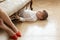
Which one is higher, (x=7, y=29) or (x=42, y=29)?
(x=7, y=29)

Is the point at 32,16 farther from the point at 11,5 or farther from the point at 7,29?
the point at 7,29

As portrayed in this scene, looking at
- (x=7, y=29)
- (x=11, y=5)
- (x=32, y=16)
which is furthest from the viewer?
(x=32, y=16)

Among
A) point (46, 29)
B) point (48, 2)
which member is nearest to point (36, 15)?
point (46, 29)

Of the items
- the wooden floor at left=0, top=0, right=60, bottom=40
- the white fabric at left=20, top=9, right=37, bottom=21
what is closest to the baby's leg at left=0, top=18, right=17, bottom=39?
the wooden floor at left=0, top=0, right=60, bottom=40

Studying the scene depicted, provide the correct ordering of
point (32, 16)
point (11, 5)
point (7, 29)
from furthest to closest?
point (32, 16)
point (11, 5)
point (7, 29)

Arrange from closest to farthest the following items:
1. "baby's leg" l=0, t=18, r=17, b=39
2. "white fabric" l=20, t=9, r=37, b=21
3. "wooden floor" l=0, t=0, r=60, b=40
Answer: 1. "baby's leg" l=0, t=18, r=17, b=39
2. "wooden floor" l=0, t=0, r=60, b=40
3. "white fabric" l=20, t=9, r=37, b=21

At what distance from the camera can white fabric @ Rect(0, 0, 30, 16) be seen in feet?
8.39

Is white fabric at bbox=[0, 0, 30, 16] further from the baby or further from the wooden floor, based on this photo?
the wooden floor

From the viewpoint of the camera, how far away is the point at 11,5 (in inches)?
109

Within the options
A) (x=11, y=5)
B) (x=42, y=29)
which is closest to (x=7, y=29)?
(x=11, y=5)

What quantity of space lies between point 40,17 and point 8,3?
32.6 inches

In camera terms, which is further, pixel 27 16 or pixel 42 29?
pixel 27 16

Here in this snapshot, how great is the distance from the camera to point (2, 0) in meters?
2.79

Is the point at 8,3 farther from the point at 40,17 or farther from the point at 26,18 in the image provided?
the point at 40,17
